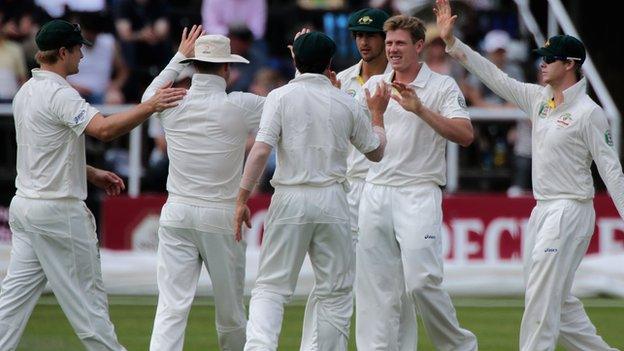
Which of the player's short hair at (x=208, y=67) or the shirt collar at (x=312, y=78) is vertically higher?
the player's short hair at (x=208, y=67)

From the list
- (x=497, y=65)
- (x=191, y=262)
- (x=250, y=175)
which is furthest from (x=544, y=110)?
(x=497, y=65)

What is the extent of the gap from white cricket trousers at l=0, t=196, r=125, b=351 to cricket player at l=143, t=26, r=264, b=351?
0.43 m

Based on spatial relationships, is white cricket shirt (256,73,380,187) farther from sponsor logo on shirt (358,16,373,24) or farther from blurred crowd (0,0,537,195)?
blurred crowd (0,0,537,195)

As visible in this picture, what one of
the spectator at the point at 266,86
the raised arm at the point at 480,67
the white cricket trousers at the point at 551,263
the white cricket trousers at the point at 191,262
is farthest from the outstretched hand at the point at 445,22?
the spectator at the point at 266,86

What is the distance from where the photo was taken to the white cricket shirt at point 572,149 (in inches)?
370

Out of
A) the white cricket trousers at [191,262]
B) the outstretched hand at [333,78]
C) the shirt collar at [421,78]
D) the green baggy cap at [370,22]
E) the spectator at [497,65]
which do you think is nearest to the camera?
the white cricket trousers at [191,262]

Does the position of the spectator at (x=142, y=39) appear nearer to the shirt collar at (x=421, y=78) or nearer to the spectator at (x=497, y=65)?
the spectator at (x=497, y=65)

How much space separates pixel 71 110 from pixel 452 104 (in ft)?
8.09

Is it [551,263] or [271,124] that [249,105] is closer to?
[271,124]

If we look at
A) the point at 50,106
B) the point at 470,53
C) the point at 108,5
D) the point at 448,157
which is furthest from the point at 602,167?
the point at 108,5

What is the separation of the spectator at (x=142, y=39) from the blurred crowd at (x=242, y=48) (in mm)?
12

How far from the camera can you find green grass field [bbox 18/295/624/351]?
36.7 feet

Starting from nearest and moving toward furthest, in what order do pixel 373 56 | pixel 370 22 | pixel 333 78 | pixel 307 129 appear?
pixel 307 129 < pixel 333 78 < pixel 370 22 < pixel 373 56

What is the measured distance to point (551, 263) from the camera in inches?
372
